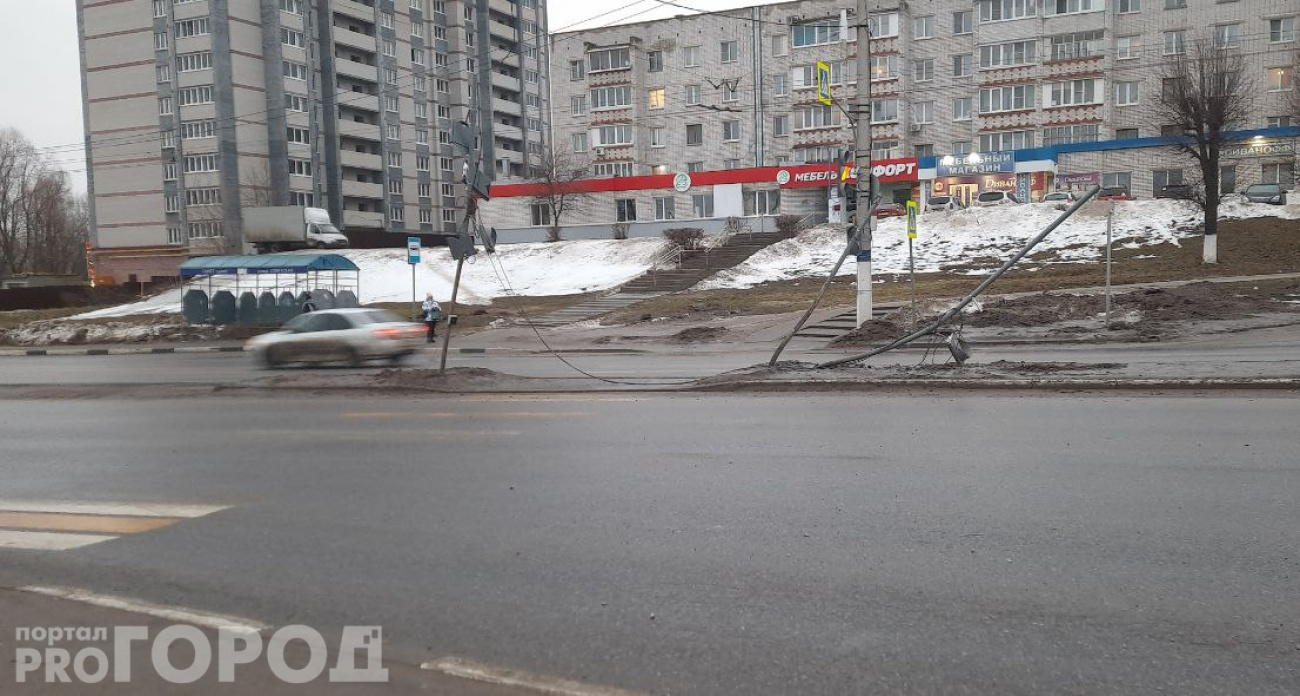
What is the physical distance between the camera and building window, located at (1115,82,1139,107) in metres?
56.6

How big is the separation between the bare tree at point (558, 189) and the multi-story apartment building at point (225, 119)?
1467 cm

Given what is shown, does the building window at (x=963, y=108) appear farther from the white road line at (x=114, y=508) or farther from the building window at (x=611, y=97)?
the white road line at (x=114, y=508)

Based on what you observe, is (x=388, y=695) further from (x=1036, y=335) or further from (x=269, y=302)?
(x=269, y=302)

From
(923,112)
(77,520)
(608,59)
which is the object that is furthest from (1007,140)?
(77,520)

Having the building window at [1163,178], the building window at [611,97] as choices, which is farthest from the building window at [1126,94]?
the building window at [611,97]

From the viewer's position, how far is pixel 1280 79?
2112 inches

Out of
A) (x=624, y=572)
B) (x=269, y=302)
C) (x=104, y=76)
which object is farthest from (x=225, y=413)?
(x=104, y=76)

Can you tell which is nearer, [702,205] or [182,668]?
[182,668]

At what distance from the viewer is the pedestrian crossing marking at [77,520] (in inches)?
237

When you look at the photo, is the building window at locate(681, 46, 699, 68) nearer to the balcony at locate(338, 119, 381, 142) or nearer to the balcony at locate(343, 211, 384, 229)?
the balcony at locate(343, 211, 384, 229)

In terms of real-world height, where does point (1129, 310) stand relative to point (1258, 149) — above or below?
below

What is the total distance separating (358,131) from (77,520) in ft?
263

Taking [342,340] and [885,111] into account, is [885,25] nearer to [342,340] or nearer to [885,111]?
[885,111]

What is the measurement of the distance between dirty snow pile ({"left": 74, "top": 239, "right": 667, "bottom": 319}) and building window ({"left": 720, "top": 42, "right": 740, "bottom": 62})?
21.3 m
